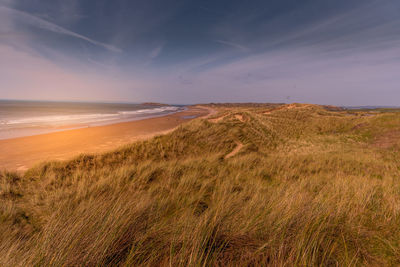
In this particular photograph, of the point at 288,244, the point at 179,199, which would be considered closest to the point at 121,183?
the point at 179,199

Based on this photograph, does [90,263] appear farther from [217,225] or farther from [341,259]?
[341,259]

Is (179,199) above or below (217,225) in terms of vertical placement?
below

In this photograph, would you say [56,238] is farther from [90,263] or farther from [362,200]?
[362,200]

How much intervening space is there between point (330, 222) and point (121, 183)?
3.76 m

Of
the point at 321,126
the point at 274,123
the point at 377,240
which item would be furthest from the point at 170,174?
the point at 321,126

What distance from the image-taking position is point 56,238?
4.75ft

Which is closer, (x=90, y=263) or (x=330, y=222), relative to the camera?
(x=90, y=263)

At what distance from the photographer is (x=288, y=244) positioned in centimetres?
151

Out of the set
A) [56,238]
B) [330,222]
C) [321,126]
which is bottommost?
[321,126]

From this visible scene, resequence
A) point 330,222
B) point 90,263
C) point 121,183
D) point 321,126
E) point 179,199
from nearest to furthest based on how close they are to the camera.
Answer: point 90,263 → point 330,222 → point 179,199 → point 121,183 → point 321,126

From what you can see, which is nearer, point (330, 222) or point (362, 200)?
point (330, 222)

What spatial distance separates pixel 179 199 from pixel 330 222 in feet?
6.69

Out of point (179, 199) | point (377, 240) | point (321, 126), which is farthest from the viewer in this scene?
point (321, 126)

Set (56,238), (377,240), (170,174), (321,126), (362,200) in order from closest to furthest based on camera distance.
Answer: (56,238)
(377,240)
(362,200)
(170,174)
(321,126)
